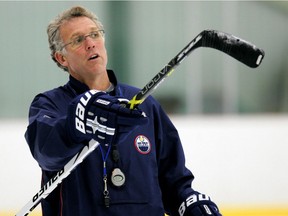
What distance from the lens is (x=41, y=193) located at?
96.7 inches

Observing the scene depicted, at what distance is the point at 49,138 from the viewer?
2.20m

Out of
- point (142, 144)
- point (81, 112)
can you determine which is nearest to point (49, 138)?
point (81, 112)

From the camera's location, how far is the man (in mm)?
2305

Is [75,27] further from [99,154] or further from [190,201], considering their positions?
[190,201]

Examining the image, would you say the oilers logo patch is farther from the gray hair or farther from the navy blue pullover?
the gray hair

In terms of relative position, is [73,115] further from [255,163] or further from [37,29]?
[37,29]

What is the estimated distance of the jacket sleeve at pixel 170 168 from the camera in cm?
259

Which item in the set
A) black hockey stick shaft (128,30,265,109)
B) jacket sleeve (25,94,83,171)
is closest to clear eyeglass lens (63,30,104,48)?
jacket sleeve (25,94,83,171)

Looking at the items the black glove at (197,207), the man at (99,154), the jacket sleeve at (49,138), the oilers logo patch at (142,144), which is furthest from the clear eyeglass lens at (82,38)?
the black glove at (197,207)

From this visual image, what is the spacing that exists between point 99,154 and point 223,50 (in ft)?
1.82

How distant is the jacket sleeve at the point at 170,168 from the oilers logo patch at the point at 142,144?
0.07 meters

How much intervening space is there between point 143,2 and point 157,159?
2671mm

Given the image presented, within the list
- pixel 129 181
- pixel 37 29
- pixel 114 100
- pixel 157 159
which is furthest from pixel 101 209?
pixel 37 29

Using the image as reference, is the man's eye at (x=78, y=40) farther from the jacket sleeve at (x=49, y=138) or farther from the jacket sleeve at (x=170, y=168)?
the jacket sleeve at (x=170, y=168)
